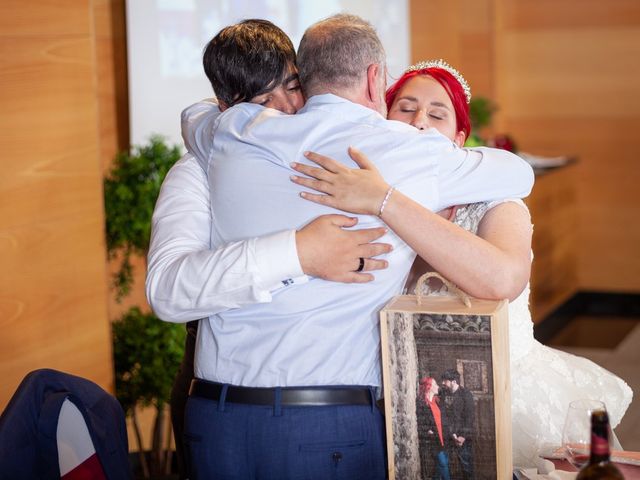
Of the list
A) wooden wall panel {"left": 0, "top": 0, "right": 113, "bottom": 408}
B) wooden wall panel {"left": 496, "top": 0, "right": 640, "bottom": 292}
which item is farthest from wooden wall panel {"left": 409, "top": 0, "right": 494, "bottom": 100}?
wooden wall panel {"left": 0, "top": 0, "right": 113, "bottom": 408}

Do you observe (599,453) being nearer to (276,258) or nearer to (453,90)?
(276,258)

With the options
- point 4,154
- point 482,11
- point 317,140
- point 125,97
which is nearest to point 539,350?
point 317,140

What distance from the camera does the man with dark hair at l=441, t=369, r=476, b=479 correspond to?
1.79m

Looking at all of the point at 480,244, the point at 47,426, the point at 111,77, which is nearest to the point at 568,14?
the point at 111,77

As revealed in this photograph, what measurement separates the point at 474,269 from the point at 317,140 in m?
0.39

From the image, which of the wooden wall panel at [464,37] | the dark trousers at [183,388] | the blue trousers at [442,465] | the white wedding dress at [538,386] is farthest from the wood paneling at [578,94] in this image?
the blue trousers at [442,465]

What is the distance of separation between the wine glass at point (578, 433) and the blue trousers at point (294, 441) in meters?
0.36

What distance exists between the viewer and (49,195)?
10.5ft

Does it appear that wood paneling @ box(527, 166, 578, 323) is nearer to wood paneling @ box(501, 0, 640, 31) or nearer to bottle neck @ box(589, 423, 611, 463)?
wood paneling @ box(501, 0, 640, 31)

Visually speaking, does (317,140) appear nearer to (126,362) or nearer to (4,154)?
(4,154)

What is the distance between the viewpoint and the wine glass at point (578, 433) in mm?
1776

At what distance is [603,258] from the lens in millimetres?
7887

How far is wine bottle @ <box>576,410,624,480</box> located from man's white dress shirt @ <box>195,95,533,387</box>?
0.56 meters

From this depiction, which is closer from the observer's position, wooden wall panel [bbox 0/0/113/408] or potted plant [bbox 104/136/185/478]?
wooden wall panel [bbox 0/0/113/408]
